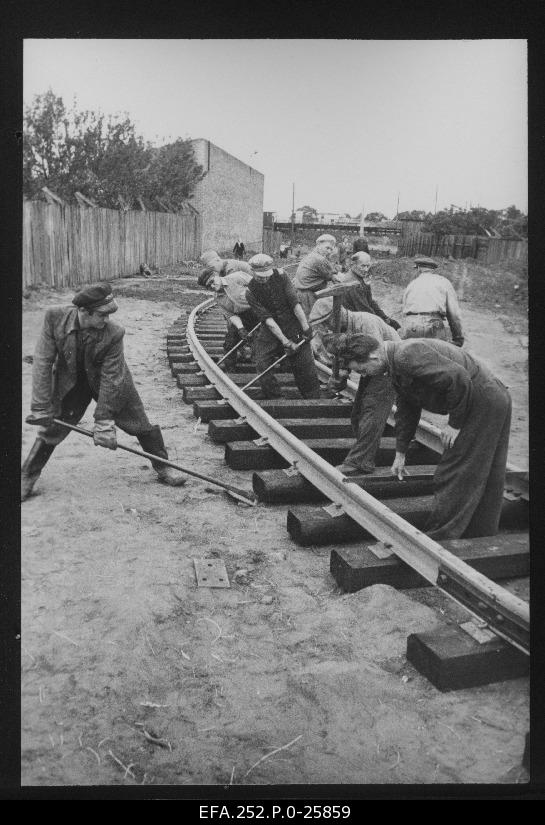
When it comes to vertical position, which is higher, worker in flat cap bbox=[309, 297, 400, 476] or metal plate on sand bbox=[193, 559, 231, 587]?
worker in flat cap bbox=[309, 297, 400, 476]

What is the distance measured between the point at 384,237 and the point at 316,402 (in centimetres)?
160

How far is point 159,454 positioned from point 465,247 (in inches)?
103

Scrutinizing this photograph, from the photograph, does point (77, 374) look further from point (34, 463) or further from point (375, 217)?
point (375, 217)

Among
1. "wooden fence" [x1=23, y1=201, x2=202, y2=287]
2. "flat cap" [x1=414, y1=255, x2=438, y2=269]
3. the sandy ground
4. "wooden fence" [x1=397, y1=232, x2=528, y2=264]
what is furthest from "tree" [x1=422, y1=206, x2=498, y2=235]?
"wooden fence" [x1=23, y1=201, x2=202, y2=287]

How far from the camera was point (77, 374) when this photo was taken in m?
4.34

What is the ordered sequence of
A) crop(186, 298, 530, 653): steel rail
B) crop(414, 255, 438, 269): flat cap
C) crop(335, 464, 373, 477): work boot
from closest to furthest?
crop(186, 298, 530, 653): steel rail → crop(335, 464, 373, 477): work boot → crop(414, 255, 438, 269): flat cap

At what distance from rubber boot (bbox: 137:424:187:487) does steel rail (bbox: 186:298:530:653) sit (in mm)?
770

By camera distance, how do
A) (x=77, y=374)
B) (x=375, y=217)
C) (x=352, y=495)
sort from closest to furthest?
(x=352, y=495), (x=77, y=374), (x=375, y=217)

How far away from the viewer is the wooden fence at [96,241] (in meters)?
3.51

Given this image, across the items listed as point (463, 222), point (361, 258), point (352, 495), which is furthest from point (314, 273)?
point (352, 495)

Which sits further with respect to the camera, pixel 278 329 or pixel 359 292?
pixel 278 329

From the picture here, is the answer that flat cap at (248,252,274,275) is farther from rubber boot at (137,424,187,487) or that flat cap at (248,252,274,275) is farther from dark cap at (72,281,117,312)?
dark cap at (72,281,117,312)

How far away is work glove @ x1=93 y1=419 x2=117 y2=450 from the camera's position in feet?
14.2

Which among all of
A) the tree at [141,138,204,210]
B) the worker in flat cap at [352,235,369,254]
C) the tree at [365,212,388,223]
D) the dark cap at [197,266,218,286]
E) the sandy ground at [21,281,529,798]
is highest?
the tree at [141,138,204,210]
